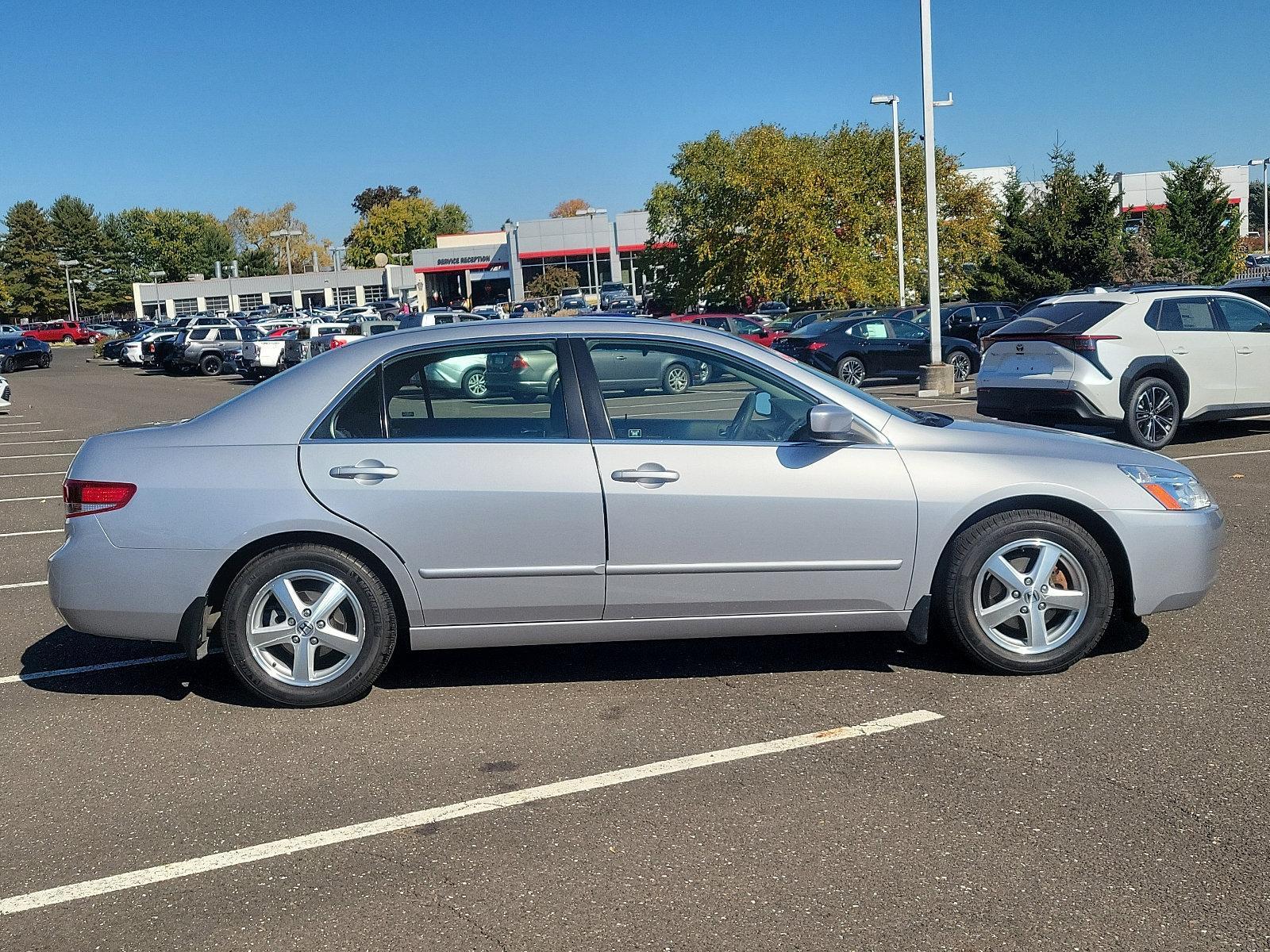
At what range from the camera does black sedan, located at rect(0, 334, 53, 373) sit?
155ft

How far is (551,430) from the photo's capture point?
200 inches

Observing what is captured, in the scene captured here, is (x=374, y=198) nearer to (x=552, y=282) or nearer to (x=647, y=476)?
(x=552, y=282)

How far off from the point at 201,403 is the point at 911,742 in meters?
24.1

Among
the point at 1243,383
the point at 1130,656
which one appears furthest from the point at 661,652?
the point at 1243,383

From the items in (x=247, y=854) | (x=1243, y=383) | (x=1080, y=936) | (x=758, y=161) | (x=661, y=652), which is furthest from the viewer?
(x=758, y=161)

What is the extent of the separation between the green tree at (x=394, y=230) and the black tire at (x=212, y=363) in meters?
92.2

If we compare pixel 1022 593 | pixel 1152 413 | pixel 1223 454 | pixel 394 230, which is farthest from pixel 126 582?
pixel 394 230

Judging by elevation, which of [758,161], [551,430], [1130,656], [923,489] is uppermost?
[758,161]

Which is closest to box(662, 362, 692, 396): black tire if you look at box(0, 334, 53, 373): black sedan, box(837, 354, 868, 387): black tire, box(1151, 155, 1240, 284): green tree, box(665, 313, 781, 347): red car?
box(837, 354, 868, 387): black tire

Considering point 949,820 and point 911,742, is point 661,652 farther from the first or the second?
point 949,820

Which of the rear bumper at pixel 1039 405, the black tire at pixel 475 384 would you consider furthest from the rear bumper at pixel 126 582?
the rear bumper at pixel 1039 405

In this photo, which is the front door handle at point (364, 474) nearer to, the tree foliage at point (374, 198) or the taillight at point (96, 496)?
the taillight at point (96, 496)

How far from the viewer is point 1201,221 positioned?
4278cm

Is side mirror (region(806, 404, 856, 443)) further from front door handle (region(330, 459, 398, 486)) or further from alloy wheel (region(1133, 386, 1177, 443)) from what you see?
alloy wheel (region(1133, 386, 1177, 443))
